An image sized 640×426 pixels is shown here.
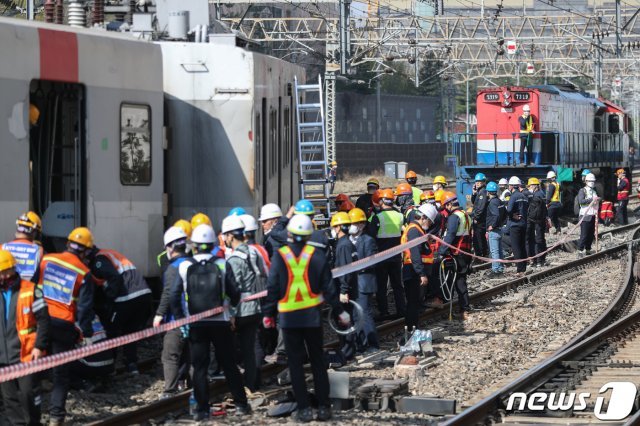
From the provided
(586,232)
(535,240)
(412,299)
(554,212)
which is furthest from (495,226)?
(554,212)

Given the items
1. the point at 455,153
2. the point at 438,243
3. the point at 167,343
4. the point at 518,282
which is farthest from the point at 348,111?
the point at 167,343

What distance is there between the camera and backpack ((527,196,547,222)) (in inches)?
994

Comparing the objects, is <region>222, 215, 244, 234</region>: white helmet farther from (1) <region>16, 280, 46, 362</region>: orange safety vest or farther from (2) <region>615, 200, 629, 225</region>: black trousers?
(2) <region>615, 200, 629, 225</region>: black trousers

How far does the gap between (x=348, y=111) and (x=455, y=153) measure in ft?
119

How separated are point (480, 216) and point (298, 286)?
1482 cm

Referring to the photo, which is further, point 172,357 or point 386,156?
point 386,156

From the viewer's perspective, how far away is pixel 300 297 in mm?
10922

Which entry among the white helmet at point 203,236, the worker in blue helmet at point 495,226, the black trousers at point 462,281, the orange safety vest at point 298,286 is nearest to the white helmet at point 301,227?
the orange safety vest at point 298,286

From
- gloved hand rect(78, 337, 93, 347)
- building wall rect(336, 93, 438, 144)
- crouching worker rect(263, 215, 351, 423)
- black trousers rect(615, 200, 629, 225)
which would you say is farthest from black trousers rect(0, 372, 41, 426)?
building wall rect(336, 93, 438, 144)

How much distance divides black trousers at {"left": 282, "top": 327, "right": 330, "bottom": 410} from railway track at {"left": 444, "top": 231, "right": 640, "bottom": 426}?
1243 millimetres

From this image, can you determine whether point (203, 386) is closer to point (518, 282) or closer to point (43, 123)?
point (43, 123)

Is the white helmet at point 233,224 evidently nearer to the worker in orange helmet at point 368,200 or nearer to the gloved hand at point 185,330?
the gloved hand at point 185,330

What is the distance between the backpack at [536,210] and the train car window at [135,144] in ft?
40.4

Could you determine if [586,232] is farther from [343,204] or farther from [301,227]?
[301,227]
